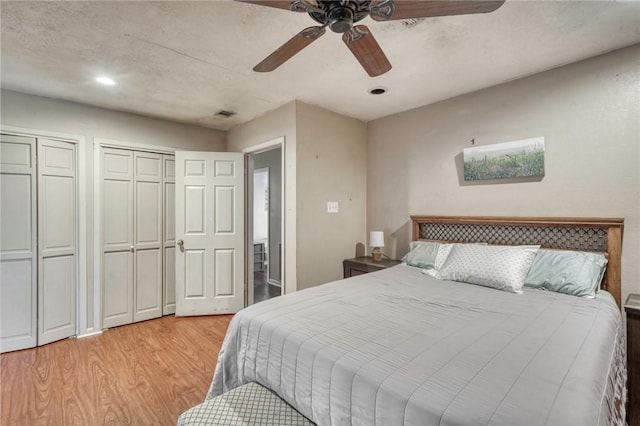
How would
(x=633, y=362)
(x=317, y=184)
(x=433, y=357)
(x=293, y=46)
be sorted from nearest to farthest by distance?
(x=433, y=357), (x=293, y=46), (x=633, y=362), (x=317, y=184)

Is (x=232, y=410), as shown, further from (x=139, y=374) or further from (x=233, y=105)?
(x=233, y=105)

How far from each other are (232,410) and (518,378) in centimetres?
113

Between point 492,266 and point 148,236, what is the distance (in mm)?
3670

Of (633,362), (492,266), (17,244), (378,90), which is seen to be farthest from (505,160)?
(17,244)

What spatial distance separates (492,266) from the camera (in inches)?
87.9

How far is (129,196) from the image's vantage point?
3449 mm

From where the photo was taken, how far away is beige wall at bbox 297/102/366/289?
3145 mm

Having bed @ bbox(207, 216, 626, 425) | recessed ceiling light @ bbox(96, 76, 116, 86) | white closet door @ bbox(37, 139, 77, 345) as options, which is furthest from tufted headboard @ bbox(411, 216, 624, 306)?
white closet door @ bbox(37, 139, 77, 345)

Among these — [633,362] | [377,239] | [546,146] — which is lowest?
Answer: [633,362]

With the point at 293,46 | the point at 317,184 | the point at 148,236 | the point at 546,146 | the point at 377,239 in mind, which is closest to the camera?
the point at 293,46

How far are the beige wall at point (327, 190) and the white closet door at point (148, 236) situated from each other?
1898 mm

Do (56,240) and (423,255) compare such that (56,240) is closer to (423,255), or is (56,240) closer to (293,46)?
(293,46)

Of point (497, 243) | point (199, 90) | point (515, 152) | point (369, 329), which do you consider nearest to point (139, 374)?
point (369, 329)

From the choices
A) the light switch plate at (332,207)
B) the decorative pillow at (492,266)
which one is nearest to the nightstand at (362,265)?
the light switch plate at (332,207)
